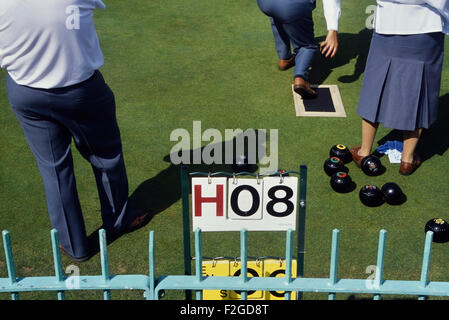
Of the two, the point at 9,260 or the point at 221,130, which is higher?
the point at 9,260

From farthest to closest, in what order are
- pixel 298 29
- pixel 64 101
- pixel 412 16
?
1. pixel 298 29
2. pixel 412 16
3. pixel 64 101

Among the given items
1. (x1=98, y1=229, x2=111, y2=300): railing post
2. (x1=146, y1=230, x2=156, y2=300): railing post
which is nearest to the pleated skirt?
(x1=146, y1=230, x2=156, y2=300): railing post

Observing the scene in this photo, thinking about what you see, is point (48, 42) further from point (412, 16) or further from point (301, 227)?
point (412, 16)

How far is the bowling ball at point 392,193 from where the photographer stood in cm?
514

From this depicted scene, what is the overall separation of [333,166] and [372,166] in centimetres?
35

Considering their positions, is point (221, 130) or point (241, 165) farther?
point (221, 130)

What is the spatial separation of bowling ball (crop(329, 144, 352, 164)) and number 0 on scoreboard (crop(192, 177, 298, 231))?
245cm

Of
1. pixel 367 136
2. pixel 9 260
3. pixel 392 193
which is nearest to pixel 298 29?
pixel 367 136

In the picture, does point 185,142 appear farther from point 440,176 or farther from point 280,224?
point 280,224

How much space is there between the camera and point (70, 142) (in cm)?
448

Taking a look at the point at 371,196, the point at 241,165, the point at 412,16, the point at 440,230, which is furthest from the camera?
the point at 241,165

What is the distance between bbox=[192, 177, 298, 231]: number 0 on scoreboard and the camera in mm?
3264

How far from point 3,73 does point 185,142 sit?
278cm

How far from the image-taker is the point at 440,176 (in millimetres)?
5598
